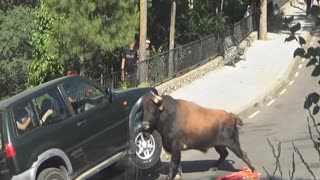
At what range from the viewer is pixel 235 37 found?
→ 28.4 metres

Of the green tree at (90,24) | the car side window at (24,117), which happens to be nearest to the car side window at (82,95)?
the car side window at (24,117)

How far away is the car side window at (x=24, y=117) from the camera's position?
7.70 metres

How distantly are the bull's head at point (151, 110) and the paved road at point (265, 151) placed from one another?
4.99 feet

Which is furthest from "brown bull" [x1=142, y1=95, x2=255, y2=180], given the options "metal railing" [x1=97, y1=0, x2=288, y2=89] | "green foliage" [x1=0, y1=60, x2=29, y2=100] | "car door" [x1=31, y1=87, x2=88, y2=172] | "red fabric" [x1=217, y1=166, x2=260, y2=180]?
"green foliage" [x1=0, y1=60, x2=29, y2=100]

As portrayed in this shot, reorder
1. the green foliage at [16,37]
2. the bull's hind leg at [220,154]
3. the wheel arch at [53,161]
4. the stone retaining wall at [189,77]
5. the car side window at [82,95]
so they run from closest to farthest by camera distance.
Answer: the wheel arch at [53,161] < the car side window at [82,95] < the bull's hind leg at [220,154] < the stone retaining wall at [189,77] < the green foliage at [16,37]

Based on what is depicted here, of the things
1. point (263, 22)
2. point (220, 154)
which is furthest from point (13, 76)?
point (220, 154)

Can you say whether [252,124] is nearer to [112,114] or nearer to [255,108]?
[255,108]

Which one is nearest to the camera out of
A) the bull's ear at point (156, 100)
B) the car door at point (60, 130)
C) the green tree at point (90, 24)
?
the car door at point (60, 130)

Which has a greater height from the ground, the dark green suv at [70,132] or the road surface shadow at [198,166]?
the dark green suv at [70,132]

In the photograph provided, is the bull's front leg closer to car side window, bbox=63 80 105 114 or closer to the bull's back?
the bull's back

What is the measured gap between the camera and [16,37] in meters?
25.1

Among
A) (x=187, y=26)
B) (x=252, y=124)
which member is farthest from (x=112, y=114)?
(x=187, y=26)

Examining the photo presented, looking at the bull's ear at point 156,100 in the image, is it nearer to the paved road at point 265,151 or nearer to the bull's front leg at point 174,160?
the bull's front leg at point 174,160

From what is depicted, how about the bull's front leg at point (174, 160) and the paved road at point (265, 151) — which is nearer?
the bull's front leg at point (174, 160)
